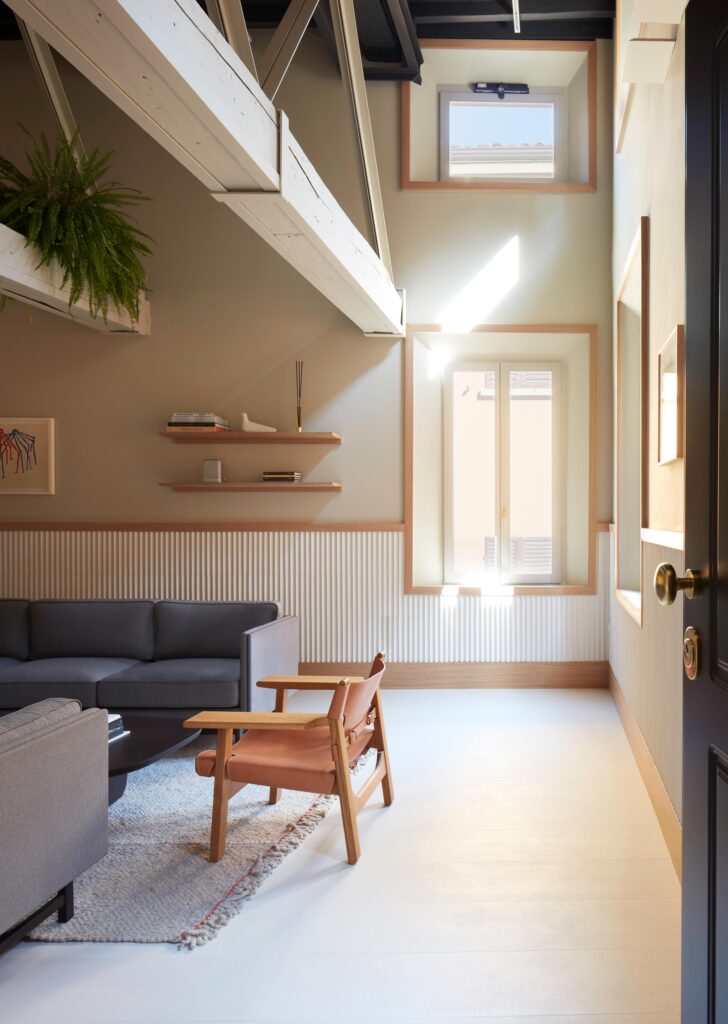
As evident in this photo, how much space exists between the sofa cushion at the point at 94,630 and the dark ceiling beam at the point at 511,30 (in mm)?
4481

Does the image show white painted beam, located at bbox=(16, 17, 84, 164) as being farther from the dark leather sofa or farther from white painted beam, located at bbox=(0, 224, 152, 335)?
the dark leather sofa

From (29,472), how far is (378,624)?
2.82 metres

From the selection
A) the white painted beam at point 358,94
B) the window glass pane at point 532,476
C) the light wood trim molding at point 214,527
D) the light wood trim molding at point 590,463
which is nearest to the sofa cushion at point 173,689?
the light wood trim molding at point 214,527

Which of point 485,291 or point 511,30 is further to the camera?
point 485,291

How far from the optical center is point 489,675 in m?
5.52

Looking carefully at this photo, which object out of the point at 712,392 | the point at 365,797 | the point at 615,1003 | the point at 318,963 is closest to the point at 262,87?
the point at 712,392

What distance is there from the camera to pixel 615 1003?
1966mm

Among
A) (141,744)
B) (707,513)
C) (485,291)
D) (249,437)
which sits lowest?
(141,744)

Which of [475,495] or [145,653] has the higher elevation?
[475,495]

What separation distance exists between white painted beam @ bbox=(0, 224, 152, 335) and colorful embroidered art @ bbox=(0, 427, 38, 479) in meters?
1.09

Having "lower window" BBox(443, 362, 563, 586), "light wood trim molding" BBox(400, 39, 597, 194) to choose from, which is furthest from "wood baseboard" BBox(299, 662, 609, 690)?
"light wood trim molding" BBox(400, 39, 597, 194)

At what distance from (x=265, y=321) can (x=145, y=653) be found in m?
2.52

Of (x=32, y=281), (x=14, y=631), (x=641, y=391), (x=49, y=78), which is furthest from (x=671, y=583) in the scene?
(x=49, y=78)

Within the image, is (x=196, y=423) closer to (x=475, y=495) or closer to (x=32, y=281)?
(x=32, y=281)
